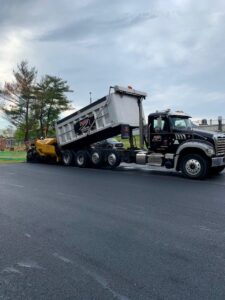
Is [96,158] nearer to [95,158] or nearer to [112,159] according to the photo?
[95,158]

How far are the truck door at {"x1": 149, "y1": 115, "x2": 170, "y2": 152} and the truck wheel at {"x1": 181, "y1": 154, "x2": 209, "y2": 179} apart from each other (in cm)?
139

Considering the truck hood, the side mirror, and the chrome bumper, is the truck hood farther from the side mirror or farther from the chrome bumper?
the side mirror

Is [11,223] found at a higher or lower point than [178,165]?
lower

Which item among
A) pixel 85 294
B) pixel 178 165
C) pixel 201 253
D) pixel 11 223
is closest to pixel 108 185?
pixel 178 165

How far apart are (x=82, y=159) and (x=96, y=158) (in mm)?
962

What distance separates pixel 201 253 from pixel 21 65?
41223mm

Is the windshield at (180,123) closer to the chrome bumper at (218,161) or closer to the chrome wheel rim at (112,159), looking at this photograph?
the chrome bumper at (218,161)

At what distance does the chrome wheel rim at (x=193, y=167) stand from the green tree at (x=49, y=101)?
99.6ft

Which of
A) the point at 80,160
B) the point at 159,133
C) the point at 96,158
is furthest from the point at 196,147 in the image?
the point at 80,160

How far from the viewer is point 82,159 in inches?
621

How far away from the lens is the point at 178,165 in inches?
464

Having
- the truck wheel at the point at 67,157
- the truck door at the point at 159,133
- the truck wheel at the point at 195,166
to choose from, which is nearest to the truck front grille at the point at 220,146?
the truck wheel at the point at 195,166

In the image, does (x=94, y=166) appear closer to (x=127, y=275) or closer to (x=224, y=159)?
(x=224, y=159)

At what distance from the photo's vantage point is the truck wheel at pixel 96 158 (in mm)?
15000
